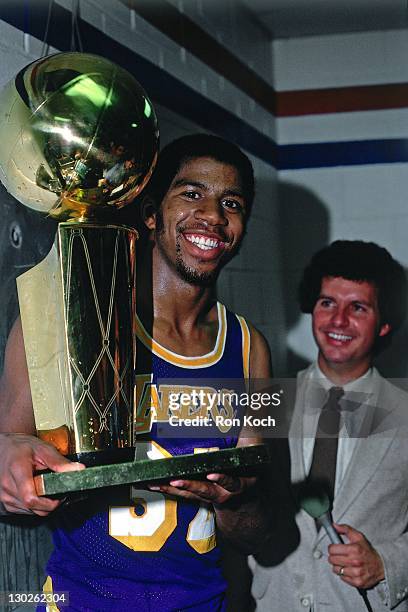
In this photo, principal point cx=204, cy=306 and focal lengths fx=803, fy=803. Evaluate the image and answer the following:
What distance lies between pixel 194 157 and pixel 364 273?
0.62 meters

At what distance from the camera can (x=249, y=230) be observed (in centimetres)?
180

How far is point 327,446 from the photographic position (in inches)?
61.9

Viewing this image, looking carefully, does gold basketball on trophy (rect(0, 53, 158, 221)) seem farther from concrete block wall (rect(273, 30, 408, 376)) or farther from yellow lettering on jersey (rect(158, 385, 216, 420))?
concrete block wall (rect(273, 30, 408, 376))

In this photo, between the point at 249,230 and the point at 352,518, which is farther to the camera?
the point at 249,230

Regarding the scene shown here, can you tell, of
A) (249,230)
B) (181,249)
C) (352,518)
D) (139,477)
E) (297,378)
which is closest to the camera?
(139,477)

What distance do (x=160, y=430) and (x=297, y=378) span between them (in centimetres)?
Answer: 60

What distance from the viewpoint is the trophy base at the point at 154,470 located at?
68cm

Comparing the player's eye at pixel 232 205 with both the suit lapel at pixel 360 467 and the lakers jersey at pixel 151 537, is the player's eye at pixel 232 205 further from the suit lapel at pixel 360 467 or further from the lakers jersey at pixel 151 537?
the suit lapel at pixel 360 467

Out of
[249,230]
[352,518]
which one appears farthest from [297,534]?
[249,230]

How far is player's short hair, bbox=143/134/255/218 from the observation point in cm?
114

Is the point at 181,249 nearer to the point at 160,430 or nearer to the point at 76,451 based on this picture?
the point at 160,430

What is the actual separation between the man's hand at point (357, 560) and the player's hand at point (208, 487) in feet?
2.37

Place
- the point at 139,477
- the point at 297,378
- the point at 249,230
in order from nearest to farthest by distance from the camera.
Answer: the point at 139,477, the point at 297,378, the point at 249,230

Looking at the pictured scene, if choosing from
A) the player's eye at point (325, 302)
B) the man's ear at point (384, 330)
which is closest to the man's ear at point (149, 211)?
the player's eye at point (325, 302)
